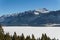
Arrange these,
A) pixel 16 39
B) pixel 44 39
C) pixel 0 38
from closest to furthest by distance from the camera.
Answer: pixel 0 38, pixel 16 39, pixel 44 39

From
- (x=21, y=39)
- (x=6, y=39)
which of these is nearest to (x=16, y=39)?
(x=21, y=39)

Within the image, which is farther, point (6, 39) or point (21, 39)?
point (21, 39)

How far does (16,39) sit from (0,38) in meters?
2.72

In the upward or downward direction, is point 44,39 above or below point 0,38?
Answer: below

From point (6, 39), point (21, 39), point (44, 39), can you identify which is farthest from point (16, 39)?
point (44, 39)

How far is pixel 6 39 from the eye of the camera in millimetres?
16953

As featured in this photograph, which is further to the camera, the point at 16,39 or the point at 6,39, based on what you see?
the point at 16,39

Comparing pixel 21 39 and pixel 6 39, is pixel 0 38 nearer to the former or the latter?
pixel 6 39

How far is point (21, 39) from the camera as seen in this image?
19.5 m

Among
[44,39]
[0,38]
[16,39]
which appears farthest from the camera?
[44,39]

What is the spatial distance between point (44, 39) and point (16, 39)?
3.27m

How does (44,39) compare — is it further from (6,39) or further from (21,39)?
(6,39)

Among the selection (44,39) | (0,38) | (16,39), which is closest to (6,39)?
(0,38)

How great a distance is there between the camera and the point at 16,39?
1884 cm
